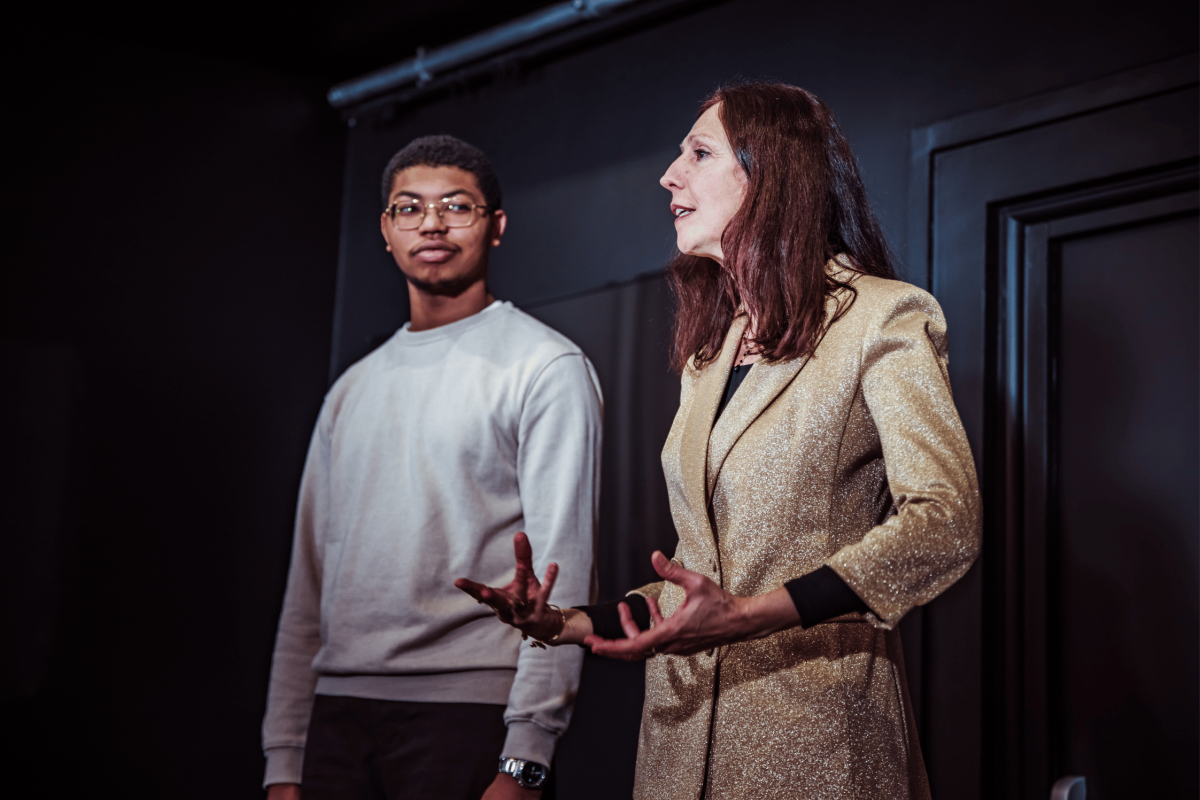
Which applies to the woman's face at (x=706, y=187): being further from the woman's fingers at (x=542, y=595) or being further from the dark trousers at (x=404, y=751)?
the dark trousers at (x=404, y=751)

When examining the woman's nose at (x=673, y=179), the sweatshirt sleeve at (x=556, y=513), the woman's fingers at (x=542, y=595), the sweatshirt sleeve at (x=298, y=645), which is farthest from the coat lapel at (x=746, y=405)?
the sweatshirt sleeve at (x=298, y=645)

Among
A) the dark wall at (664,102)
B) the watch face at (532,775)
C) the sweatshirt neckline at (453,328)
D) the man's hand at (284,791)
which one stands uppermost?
the dark wall at (664,102)

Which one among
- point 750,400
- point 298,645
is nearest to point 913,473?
point 750,400

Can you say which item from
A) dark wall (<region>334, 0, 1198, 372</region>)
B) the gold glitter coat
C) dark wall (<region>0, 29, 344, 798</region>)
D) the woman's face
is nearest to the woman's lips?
the woman's face

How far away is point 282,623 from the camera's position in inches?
96.8

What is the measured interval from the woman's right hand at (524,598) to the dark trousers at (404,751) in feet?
2.22

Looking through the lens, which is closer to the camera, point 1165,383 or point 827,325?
point 827,325

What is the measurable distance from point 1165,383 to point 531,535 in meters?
1.28

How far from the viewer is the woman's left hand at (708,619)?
119cm

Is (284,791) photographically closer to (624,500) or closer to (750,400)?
(624,500)

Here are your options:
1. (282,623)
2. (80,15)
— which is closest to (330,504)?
(282,623)

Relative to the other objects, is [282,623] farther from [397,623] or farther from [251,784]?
[251,784]

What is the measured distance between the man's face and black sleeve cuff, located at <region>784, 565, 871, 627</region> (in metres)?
1.45

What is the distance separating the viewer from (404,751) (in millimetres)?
2090
